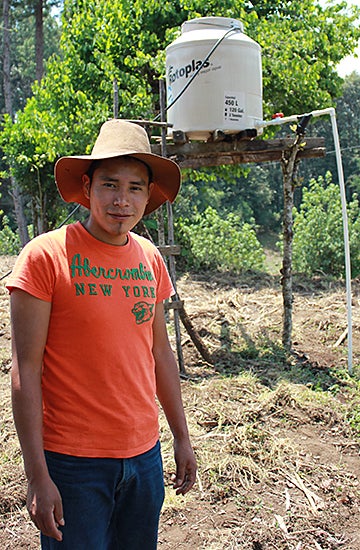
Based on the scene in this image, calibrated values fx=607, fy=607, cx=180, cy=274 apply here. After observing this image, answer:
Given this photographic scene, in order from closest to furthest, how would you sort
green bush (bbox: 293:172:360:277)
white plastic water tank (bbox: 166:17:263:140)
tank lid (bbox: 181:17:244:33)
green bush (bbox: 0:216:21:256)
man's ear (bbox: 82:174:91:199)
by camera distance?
man's ear (bbox: 82:174:91:199) → white plastic water tank (bbox: 166:17:263:140) → tank lid (bbox: 181:17:244:33) → green bush (bbox: 293:172:360:277) → green bush (bbox: 0:216:21:256)

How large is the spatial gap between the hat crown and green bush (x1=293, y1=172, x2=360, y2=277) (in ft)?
33.6

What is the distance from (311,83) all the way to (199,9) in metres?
2.13

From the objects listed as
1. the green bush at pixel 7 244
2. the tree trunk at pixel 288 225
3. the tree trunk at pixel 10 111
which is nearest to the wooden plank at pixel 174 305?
the tree trunk at pixel 288 225

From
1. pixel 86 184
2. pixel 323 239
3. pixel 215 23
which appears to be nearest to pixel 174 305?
pixel 215 23

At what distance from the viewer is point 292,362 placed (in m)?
6.53

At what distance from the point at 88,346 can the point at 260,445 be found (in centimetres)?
293

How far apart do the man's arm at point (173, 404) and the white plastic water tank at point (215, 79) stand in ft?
12.8

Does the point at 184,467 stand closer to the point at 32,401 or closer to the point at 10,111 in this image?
the point at 32,401

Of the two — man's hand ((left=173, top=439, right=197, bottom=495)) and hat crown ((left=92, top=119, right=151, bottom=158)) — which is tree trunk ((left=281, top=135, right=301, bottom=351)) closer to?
man's hand ((left=173, top=439, right=197, bottom=495))

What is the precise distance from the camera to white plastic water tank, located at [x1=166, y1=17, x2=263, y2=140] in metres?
5.58

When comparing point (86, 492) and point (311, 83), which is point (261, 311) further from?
point (86, 492)

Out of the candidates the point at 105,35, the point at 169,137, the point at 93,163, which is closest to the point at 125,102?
the point at 105,35

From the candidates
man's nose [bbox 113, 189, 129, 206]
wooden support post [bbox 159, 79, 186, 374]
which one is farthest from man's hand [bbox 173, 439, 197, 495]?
wooden support post [bbox 159, 79, 186, 374]

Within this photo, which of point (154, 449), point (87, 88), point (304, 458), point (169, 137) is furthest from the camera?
point (87, 88)
